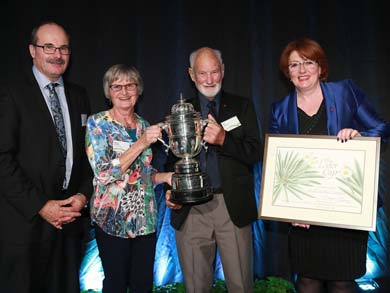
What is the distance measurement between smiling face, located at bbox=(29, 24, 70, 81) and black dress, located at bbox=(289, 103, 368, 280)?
4.57ft

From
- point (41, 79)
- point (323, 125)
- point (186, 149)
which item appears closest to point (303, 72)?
point (323, 125)

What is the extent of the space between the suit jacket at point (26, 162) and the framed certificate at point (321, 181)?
1.17 meters

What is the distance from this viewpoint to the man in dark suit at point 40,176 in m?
1.73

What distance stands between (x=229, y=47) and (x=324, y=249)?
1.73 metres

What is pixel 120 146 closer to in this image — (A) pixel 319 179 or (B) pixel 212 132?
(B) pixel 212 132

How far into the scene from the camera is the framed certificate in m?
1.58

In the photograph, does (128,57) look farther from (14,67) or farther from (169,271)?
(169,271)

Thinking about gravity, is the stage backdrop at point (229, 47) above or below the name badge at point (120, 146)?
above

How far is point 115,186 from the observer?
1.87 meters

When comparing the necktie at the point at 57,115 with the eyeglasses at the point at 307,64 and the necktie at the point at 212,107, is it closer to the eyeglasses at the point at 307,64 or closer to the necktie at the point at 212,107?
the necktie at the point at 212,107

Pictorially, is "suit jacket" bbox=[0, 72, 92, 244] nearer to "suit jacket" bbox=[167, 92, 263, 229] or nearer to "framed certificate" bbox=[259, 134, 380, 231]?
"suit jacket" bbox=[167, 92, 263, 229]

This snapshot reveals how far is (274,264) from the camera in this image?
2842mm

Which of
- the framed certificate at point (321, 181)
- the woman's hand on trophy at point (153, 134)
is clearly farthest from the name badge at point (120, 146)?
the framed certificate at point (321, 181)

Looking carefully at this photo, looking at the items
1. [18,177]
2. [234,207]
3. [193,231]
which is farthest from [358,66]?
[18,177]
